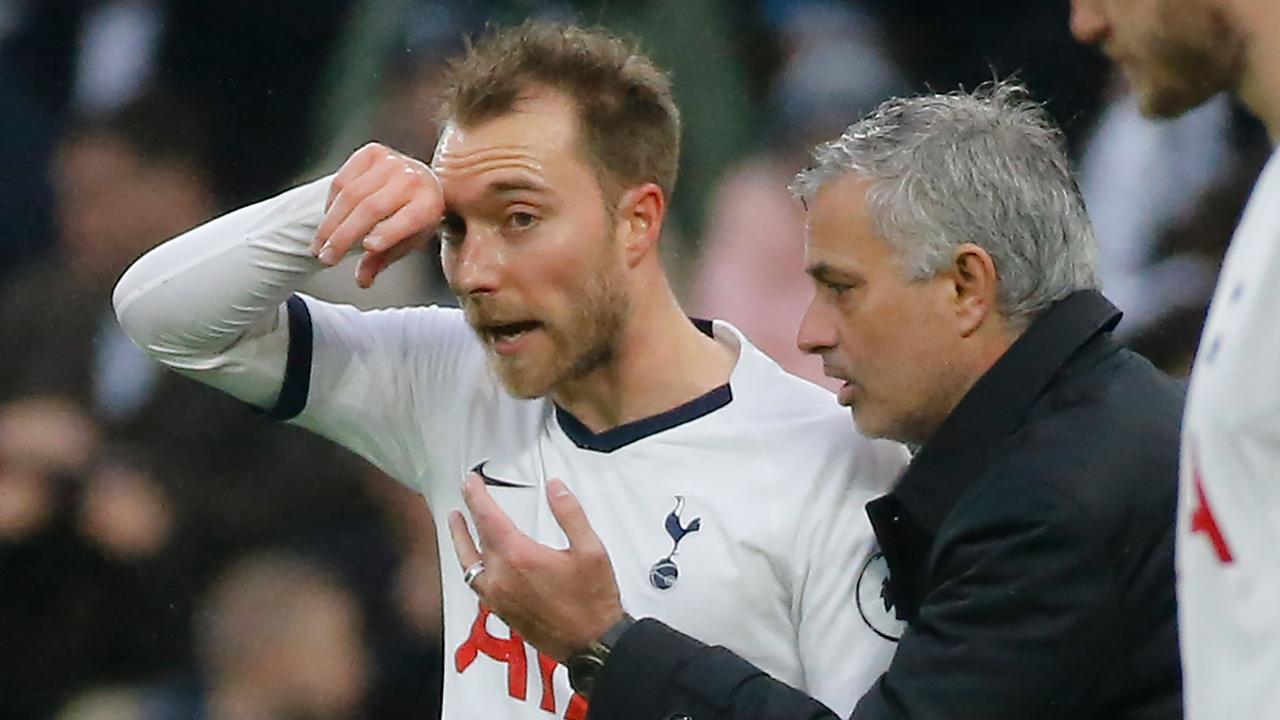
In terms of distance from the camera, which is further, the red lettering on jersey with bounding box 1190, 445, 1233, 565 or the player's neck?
the player's neck

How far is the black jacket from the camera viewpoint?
1.34 metres

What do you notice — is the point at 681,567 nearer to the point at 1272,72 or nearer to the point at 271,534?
the point at 1272,72

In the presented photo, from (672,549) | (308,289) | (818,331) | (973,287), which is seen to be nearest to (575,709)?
(672,549)

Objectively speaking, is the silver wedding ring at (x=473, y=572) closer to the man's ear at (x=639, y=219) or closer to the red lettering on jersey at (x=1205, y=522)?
the man's ear at (x=639, y=219)

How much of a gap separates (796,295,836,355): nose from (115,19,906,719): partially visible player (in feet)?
0.40

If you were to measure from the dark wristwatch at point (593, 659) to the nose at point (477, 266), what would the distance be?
36cm

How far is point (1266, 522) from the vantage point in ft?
2.84

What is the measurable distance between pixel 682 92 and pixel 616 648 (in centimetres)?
133

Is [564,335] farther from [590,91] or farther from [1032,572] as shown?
[1032,572]

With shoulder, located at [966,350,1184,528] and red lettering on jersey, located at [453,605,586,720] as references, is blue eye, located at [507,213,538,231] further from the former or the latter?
shoulder, located at [966,350,1184,528]

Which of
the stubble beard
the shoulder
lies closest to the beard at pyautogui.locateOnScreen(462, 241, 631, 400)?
the stubble beard

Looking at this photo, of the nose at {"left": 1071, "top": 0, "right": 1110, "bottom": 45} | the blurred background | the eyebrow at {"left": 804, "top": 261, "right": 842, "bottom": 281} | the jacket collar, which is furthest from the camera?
the blurred background

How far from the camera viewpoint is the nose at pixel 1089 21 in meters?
1.11

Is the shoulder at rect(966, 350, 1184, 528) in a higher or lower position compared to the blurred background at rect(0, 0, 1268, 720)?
higher
